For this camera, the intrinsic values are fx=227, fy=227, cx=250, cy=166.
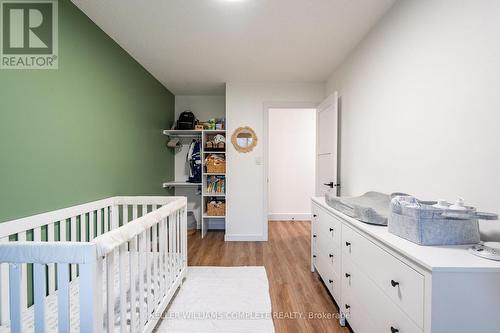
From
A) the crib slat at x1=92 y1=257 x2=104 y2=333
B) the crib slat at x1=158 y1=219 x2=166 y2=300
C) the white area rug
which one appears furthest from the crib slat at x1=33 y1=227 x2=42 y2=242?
the white area rug

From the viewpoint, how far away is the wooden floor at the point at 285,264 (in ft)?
5.40

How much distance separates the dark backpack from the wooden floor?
1.72m

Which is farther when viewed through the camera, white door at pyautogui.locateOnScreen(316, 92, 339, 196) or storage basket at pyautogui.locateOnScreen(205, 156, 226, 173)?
storage basket at pyautogui.locateOnScreen(205, 156, 226, 173)

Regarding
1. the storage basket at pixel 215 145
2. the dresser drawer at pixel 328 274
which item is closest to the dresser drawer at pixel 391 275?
the dresser drawer at pixel 328 274

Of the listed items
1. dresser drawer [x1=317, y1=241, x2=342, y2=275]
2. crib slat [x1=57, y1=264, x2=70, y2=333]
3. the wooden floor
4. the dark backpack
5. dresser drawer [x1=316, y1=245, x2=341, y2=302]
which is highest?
the dark backpack

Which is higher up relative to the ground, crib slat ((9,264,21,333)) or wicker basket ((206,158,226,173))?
wicker basket ((206,158,226,173))

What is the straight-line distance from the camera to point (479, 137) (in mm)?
1018

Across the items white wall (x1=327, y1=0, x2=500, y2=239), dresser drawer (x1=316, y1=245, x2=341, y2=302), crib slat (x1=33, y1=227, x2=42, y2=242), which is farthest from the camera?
dresser drawer (x1=316, y1=245, x2=341, y2=302)

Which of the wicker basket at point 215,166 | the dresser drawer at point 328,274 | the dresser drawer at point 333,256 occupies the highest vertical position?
the wicker basket at point 215,166

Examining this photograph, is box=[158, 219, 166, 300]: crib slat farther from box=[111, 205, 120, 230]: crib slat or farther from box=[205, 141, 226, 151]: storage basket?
box=[205, 141, 226, 151]: storage basket

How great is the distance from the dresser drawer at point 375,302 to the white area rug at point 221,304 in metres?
0.63

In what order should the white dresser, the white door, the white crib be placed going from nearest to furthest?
the white dresser → the white crib → the white door

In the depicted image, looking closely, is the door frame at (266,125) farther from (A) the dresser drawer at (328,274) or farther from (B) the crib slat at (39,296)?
(B) the crib slat at (39,296)

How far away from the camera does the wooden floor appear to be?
1.65 metres
